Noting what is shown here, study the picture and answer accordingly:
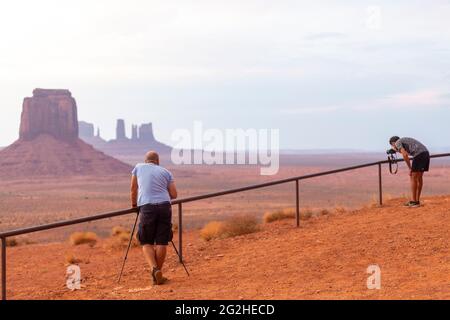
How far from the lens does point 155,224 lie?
7688 mm

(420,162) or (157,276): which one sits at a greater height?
(420,162)

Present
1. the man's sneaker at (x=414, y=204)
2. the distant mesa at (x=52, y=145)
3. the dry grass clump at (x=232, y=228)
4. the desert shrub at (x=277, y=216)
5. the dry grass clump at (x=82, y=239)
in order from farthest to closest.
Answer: the distant mesa at (x=52, y=145) → the dry grass clump at (x=82, y=239) → the desert shrub at (x=277, y=216) → the dry grass clump at (x=232, y=228) → the man's sneaker at (x=414, y=204)

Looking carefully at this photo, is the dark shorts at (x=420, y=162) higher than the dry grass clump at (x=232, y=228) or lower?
higher

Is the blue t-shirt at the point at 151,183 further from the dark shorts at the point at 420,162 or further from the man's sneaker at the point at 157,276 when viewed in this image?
the dark shorts at the point at 420,162

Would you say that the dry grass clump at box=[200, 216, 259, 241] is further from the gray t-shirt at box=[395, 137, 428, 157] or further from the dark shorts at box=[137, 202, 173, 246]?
the dark shorts at box=[137, 202, 173, 246]

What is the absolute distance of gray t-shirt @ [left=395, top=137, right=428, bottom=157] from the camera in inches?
464

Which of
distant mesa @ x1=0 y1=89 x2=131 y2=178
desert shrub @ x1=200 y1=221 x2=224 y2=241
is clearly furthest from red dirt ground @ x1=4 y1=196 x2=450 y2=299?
distant mesa @ x1=0 y1=89 x2=131 y2=178

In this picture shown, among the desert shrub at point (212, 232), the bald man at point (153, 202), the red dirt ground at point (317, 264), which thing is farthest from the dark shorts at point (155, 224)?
the desert shrub at point (212, 232)

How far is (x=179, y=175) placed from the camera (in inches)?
4761

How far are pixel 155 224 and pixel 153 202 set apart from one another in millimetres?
308

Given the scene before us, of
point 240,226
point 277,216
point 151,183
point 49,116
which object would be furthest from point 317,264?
point 49,116

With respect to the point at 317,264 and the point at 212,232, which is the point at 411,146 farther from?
the point at 212,232

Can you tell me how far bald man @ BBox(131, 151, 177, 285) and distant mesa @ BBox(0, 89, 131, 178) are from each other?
112163mm

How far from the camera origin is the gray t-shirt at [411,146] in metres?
11.8
